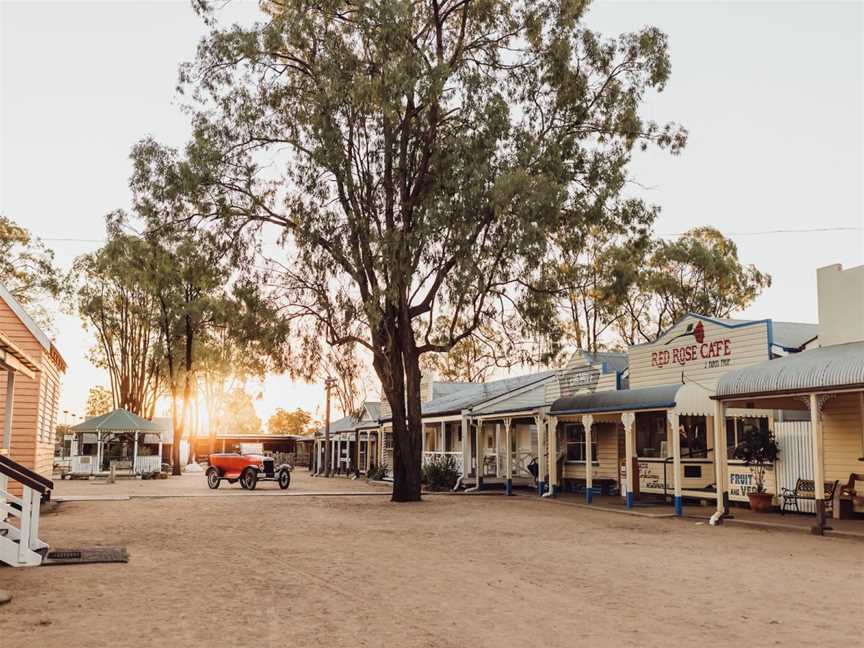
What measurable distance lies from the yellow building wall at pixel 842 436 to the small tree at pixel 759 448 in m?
1.12

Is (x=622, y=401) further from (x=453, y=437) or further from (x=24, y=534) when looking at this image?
(x=453, y=437)

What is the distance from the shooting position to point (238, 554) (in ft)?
38.8

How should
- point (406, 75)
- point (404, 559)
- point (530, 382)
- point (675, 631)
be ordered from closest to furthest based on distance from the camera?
point (675, 631), point (404, 559), point (406, 75), point (530, 382)

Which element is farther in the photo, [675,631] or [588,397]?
[588,397]

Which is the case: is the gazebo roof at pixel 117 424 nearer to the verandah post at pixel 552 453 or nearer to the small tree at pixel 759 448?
the verandah post at pixel 552 453

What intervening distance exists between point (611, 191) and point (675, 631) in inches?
639

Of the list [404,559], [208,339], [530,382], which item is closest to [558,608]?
[404,559]

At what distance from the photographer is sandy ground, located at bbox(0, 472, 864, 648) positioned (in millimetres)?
6863

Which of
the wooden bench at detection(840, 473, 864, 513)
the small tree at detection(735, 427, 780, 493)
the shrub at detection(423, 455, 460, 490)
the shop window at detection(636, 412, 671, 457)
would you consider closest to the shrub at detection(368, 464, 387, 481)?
the shrub at detection(423, 455, 460, 490)

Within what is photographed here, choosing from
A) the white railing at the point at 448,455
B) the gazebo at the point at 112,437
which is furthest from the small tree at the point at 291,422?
the white railing at the point at 448,455

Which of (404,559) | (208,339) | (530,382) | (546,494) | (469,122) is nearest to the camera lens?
(404,559)

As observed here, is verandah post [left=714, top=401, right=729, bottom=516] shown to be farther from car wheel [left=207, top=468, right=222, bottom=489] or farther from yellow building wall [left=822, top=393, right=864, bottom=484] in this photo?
car wheel [left=207, top=468, right=222, bottom=489]

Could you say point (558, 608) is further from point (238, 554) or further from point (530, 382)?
point (530, 382)

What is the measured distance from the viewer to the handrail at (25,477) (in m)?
10.1
